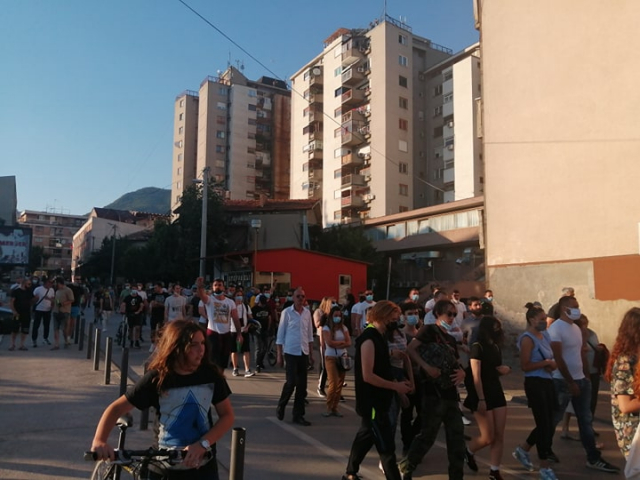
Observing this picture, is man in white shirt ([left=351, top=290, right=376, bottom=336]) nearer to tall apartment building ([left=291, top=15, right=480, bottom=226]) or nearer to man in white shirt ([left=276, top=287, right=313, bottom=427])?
man in white shirt ([left=276, top=287, right=313, bottom=427])

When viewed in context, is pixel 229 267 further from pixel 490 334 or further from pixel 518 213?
pixel 490 334

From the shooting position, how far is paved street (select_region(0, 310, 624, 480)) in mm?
5629

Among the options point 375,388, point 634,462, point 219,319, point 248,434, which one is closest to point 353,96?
point 219,319

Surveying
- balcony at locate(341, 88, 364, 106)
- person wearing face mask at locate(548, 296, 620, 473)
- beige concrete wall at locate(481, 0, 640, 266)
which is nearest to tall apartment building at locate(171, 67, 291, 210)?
balcony at locate(341, 88, 364, 106)

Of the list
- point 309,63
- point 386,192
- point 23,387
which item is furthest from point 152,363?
point 309,63

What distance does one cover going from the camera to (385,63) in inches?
2087

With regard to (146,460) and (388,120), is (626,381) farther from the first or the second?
(388,120)

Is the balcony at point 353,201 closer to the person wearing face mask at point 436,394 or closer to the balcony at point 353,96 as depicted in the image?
the balcony at point 353,96

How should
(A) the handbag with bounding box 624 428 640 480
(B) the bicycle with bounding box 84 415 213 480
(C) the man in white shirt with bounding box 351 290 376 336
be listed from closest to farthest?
1. (B) the bicycle with bounding box 84 415 213 480
2. (A) the handbag with bounding box 624 428 640 480
3. (C) the man in white shirt with bounding box 351 290 376 336

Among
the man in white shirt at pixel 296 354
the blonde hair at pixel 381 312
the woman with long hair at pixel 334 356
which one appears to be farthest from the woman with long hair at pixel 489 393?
the woman with long hair at pixel 334 356

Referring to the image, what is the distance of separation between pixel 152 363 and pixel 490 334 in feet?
11.9

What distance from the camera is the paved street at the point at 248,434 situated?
5.63 meters

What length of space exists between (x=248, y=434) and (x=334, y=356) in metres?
1.83

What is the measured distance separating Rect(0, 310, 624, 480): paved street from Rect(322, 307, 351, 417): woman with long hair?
0.87 ft
